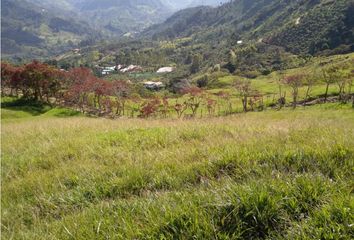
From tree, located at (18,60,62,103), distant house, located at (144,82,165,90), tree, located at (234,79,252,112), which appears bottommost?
distant house, located at (144,82,165,90)

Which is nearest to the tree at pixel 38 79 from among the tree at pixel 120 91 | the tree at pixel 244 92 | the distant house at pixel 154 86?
the tree at pixel 120 91

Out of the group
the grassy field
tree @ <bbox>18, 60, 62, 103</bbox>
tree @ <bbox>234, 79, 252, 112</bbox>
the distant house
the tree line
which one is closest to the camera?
the grassy field

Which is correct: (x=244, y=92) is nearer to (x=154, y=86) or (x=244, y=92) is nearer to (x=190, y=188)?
(x=154, y=86)

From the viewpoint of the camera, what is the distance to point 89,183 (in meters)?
4.68

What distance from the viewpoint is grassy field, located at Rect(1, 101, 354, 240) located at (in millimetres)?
3094

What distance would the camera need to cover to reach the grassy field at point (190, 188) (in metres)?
3.09

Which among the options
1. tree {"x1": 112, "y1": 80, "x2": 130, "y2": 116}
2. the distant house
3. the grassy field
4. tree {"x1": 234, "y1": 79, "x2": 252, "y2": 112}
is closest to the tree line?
tree {"x1": 112, "y1": 80, "x2": 130, "y2": 116}

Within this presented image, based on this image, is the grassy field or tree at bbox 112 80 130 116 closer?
the grassy field

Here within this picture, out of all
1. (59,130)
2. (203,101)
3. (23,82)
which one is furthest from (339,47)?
(59,130)

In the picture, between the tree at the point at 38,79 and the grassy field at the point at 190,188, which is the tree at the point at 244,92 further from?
the grassy field at the point at 190,188

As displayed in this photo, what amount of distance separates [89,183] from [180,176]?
1.29 meters

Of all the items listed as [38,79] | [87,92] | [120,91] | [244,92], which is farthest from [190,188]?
[244,92]

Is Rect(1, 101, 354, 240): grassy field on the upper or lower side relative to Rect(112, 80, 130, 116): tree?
upper

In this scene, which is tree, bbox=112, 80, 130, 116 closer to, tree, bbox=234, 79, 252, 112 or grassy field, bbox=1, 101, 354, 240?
tree, bbox=234, 79, 252, 112
